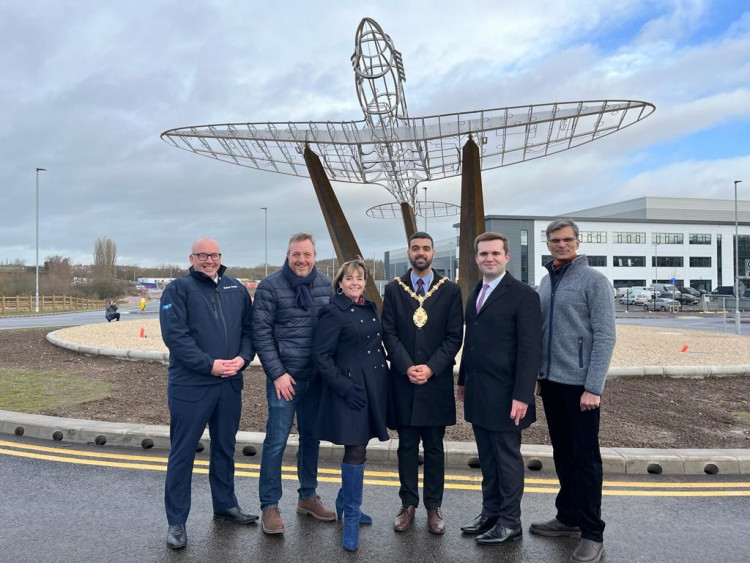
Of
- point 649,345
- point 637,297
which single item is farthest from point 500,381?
point 637,297

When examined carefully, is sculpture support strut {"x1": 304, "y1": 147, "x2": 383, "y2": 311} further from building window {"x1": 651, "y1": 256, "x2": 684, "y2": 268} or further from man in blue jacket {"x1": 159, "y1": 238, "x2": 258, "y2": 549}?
building window {"x1": 651, "y1": 256, "x2": 684, "y2": 268}

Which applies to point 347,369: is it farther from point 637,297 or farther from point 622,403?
point 637,297

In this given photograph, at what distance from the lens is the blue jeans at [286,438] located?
4.06m

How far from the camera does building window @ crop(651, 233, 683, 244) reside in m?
70.3

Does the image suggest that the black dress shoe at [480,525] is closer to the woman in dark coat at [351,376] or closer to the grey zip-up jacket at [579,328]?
the woman in dark coat at [351,376]

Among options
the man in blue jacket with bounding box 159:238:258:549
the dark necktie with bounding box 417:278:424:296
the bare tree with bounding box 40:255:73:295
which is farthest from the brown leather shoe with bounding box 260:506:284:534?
the bare tree with bounding box 40:255:73:295

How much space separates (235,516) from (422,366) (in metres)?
1.73

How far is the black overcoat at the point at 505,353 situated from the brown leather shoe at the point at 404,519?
78cm

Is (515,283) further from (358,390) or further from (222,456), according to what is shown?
(222,456)

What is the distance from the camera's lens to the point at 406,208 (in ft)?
56.1

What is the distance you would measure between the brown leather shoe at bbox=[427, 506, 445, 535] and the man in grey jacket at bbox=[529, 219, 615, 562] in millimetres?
634

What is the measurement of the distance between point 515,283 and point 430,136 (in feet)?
31.8

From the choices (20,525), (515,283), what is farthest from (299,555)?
(515,283)

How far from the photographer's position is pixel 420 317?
163 inches
